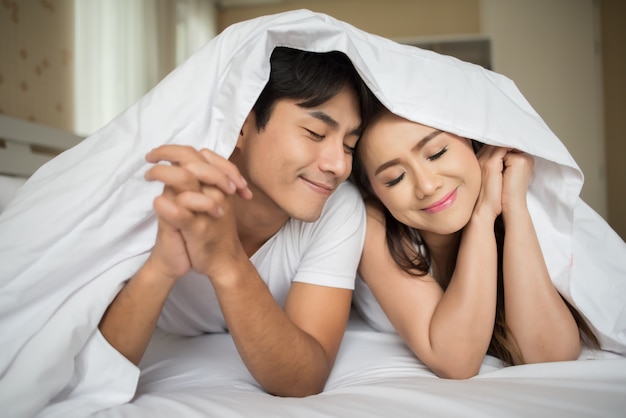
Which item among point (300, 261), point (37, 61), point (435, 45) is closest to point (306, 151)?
point (300, 261)

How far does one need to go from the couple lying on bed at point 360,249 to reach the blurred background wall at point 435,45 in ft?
5.80

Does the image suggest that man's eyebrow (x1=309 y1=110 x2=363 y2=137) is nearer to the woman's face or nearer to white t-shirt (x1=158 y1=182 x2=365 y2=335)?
the woman's face

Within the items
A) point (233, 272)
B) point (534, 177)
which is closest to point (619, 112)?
point (534, 177)

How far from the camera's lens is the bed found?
2.30ft

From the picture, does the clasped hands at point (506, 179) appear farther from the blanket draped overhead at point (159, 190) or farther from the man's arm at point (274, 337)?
the man's arm at point (274, 337)

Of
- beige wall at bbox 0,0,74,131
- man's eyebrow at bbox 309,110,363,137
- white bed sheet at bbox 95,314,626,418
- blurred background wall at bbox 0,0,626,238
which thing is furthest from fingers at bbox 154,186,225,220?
blurred background wall at bbox 0,0,626,238

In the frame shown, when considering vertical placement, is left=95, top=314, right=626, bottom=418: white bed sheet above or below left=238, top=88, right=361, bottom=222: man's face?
below

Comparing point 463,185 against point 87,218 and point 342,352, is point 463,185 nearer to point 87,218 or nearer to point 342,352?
point 342,352

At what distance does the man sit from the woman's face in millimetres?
95

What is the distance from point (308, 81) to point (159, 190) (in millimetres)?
413

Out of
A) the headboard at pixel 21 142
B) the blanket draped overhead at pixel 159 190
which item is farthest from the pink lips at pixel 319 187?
the headboard at pixel 21 142

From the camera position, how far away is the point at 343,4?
5027 millimetres

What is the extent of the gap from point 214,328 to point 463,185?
30.7 inches

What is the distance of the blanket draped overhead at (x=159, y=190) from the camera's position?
0.77 metres
